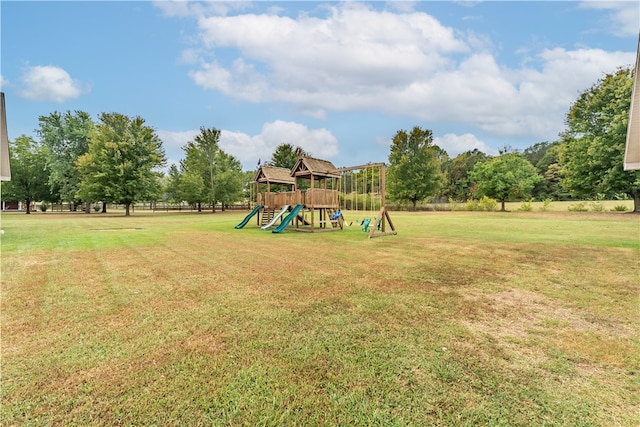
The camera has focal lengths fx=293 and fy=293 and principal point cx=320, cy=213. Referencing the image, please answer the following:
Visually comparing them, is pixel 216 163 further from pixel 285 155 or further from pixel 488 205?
pixel 488 205

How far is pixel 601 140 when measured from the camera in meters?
22.9

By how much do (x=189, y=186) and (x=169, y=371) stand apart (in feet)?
121

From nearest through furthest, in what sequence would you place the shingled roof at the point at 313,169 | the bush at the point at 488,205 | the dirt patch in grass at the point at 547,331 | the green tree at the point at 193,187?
the dirt patch in grass at the point at 547,331, the shingled roof at the point at 313,169, the bush at the point at 488,205, the green tree at the point at 193,187

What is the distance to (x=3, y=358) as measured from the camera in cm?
279

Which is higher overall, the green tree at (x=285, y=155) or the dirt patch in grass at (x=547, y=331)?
the green tree at (x=285, y=155)

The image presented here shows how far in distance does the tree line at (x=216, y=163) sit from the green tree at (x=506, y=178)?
0.34 feet

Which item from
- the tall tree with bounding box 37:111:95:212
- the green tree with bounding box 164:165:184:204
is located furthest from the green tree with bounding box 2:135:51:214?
the green tree with bounding box 164:165:184:204

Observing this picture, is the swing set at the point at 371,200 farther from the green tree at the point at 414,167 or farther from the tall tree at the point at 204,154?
the tall tree at the point at 204,154

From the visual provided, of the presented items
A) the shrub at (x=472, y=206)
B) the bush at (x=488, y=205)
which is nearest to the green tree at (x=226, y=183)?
the shrub at (x=472, y=206)

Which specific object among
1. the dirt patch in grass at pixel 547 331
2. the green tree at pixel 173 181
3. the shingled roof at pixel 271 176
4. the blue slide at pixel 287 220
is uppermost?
the green tree at pixel 173 181

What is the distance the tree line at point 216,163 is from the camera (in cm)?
2353

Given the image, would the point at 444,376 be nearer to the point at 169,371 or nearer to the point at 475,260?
the point at 169,371

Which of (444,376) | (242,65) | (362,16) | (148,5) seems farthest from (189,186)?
(444,376)

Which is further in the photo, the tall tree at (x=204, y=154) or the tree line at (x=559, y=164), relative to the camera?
the tall tree at (x=204, y=154)
